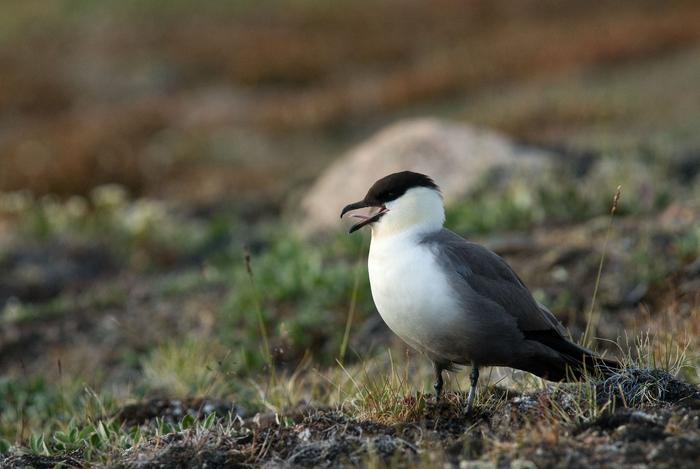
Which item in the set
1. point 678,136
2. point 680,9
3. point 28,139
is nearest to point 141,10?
point 28,139

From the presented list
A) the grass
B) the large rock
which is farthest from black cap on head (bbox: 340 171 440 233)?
the large rock

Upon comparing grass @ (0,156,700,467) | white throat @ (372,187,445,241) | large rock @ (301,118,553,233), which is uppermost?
white throat @ (372,187,445,241)

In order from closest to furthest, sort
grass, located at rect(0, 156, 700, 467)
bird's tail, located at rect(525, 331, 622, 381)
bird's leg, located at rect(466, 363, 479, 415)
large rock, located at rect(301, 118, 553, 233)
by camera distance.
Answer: grass, located at rect(0, 156, 700, 467)
bird's leg, located at rect(466, 363, 479, 415)
bird's tail, located at rect(525, 331, 622, 381)
large rock, located at rect(301, 118, 553, 233)

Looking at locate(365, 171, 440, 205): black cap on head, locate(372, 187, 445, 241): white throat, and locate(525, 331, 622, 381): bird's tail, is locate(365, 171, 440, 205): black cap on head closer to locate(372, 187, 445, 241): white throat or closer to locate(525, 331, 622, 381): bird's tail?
locate(372, 187, 445, 241): white throat

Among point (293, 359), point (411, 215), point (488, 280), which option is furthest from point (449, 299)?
point (293, 359)

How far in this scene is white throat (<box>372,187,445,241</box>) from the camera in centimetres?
392

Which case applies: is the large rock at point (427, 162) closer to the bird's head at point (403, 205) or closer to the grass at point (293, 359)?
the grass at point (293, 359)

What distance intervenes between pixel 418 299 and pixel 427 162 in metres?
5.76

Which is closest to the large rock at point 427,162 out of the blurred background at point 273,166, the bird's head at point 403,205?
the blurred background at point 273,166

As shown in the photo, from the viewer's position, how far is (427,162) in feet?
30.6

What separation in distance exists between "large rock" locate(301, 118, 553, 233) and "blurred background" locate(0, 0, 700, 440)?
13.5 inches

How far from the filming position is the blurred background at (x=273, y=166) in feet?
20.7

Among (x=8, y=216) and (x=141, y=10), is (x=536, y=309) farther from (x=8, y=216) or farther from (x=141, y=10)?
(x=141, y=10)

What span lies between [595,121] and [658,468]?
989cm
